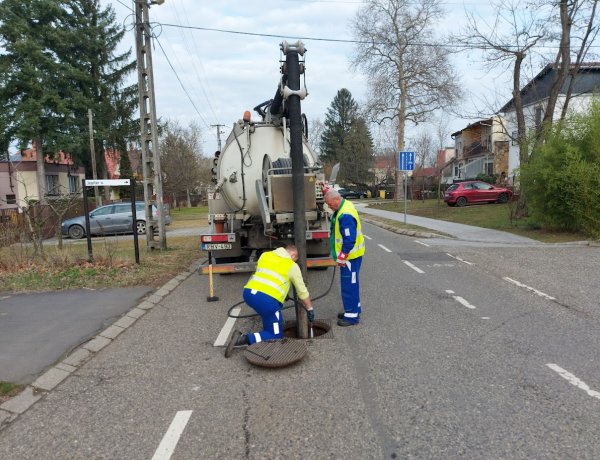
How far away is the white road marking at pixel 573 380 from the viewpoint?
388 centimetres

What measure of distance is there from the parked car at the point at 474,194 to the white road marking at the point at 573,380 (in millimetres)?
26291

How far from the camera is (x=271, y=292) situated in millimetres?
5121

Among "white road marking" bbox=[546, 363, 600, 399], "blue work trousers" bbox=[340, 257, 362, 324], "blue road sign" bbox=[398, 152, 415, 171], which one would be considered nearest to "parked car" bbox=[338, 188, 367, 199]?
"blue road sign" bbox=[398, 152, 415, 171]

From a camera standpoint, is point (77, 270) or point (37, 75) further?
point (37, 75)

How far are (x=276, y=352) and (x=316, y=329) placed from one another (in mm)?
1217

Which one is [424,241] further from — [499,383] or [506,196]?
[506,196]

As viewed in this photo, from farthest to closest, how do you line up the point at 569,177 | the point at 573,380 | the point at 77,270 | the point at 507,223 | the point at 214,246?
the point at 507,223
the point at 569,177
the point at 77,270
the point at 214,246
the point at 573,380

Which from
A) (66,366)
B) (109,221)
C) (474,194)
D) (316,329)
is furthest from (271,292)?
(474,194)

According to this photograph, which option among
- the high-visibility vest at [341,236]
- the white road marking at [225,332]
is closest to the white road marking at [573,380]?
the high-visibility vest at [341,236]

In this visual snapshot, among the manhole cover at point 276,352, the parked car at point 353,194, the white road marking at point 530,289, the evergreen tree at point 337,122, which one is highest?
the evergreen tree at point 337,122

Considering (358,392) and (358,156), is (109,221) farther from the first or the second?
(358,156)

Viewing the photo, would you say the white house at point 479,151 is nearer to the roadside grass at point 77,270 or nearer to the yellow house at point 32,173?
the yellow house at point 32,173

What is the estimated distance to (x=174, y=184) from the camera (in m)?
44.0

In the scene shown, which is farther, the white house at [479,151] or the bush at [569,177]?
the white house at [479,151]
